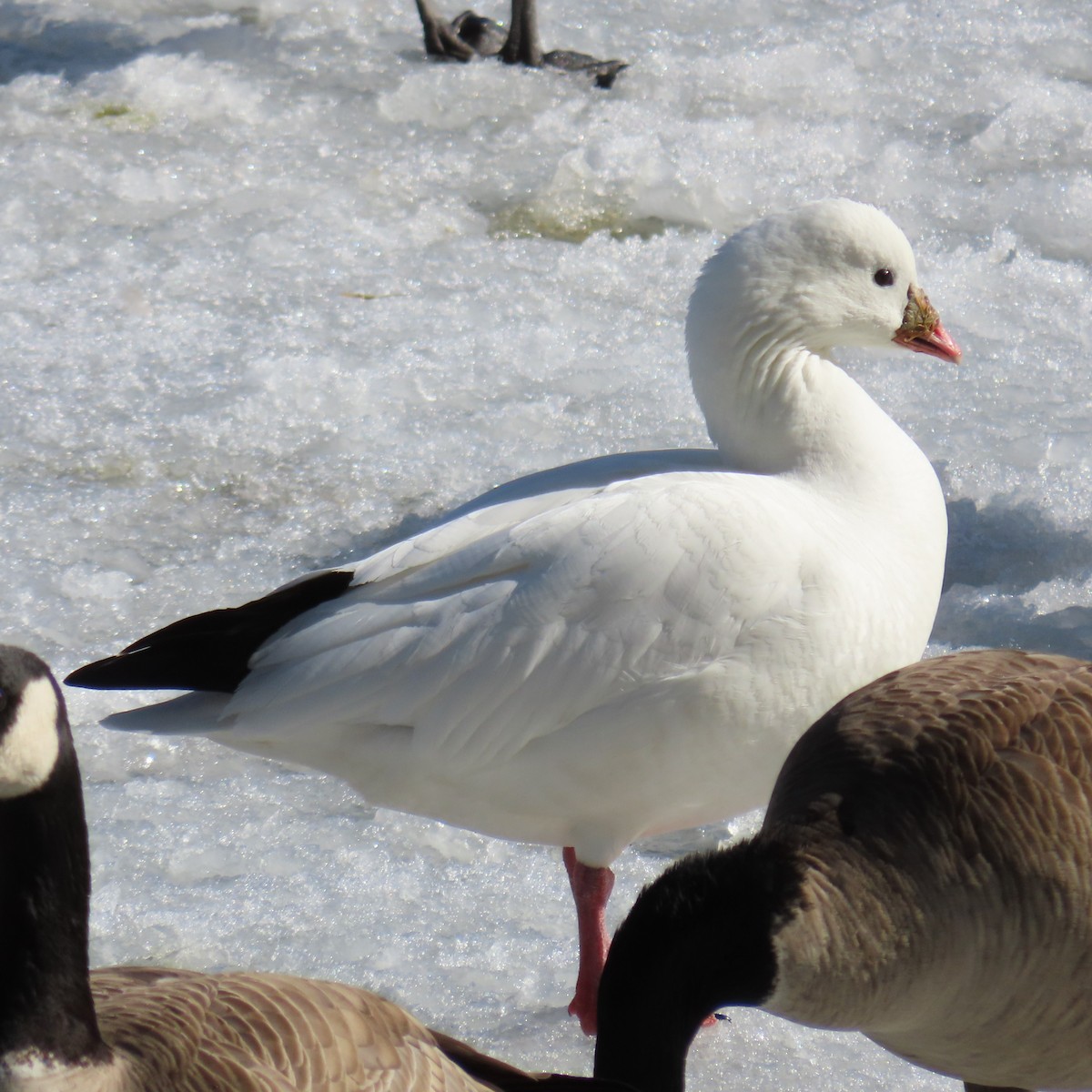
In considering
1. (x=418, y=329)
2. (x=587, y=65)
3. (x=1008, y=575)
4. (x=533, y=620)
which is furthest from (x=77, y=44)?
(x=533, y=620)

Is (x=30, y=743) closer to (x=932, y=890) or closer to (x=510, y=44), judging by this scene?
(x=932, y=890)

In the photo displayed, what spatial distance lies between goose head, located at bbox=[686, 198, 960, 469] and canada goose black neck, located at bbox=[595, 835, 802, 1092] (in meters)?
1.20

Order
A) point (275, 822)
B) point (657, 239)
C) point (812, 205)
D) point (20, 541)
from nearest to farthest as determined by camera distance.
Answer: point (812, 205) < point (275, 822) < point (20, 541) < point (657, 239)

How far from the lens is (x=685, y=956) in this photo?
211cm

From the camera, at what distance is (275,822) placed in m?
3.47

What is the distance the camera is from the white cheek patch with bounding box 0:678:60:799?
1.98 metres

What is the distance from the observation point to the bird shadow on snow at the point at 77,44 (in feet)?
22.5

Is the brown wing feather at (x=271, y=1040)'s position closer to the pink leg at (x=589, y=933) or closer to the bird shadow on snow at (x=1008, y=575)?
the pink leg at (x=589, y=933)

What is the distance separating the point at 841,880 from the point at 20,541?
2823 millimetres

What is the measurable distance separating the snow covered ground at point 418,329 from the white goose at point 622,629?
37 cm

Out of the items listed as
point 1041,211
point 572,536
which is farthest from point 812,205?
point 1041,211

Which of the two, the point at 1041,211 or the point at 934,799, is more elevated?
the point at 934,799

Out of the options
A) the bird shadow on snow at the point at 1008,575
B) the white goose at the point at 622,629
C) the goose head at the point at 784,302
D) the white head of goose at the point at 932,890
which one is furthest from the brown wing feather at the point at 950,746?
the bird shadow on snow at the point at 1008,575

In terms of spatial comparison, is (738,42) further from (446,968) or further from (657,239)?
(446,968)
